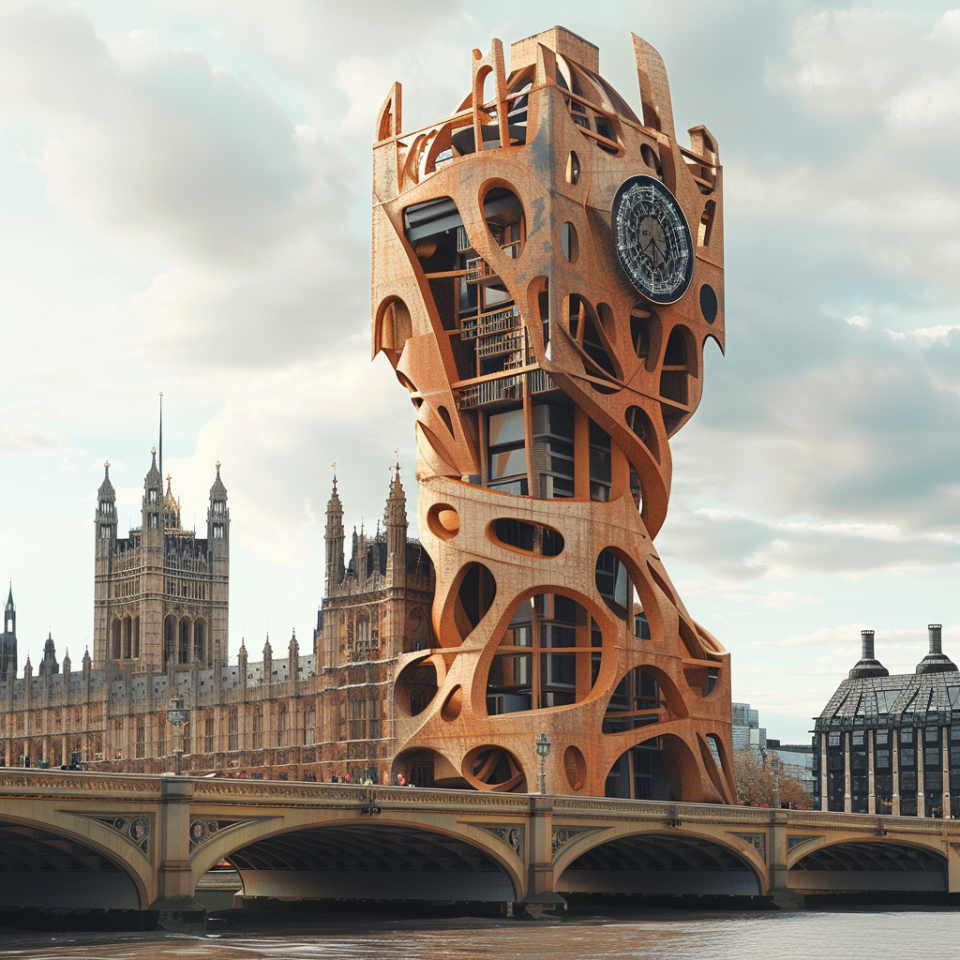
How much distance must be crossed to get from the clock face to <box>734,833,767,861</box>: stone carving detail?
105 ft

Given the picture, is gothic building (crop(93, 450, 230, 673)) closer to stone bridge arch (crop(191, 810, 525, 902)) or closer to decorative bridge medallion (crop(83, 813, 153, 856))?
stone bridge arch (crop(191, 810, 525, 902))

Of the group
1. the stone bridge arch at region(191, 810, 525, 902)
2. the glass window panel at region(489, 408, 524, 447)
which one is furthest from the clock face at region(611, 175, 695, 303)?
the stone bridge arch at region(191, 810, 525, 902)

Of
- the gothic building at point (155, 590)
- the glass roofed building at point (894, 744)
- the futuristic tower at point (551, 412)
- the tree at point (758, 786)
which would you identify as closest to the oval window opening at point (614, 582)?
the futuristic tower at point (551, 412)

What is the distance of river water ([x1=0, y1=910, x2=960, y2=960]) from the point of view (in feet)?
158

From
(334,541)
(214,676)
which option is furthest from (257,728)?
(334,541)

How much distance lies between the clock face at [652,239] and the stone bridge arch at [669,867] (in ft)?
106

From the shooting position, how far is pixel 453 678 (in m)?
87.8

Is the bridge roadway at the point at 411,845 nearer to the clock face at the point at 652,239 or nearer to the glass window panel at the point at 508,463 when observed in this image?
the glass window panel at the point at 508,463

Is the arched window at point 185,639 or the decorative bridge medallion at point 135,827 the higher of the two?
the arched window at point 185,639

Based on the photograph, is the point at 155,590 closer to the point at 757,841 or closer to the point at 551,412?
the point at 551,412

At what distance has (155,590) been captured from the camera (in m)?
189

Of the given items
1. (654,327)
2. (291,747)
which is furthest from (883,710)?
(654,327)

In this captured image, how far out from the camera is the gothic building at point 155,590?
190m

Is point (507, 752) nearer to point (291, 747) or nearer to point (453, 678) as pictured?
point (453, 678)
